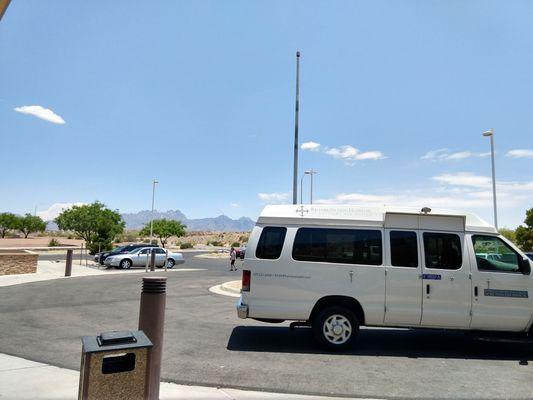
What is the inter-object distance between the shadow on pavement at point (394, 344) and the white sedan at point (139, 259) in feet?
61.9

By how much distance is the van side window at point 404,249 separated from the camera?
22.9 feet

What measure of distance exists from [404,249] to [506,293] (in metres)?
1.83

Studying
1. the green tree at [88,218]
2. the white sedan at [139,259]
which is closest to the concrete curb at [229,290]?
the white sedan at [139,259]

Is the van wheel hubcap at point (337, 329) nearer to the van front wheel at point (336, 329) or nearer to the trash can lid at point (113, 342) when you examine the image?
the van front wheel at point (336, 329)

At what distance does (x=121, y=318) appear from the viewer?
9.62 metres

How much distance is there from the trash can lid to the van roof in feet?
12.8

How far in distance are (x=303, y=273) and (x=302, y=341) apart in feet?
5.22

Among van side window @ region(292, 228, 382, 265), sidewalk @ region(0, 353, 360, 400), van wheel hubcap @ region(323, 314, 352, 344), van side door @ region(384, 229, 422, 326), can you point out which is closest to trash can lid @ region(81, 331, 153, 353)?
sidewalk @ region(0, 353, 360, 400)

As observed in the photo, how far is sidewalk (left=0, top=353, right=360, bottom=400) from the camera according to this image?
15.4ft

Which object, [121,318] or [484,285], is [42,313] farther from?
[484,285]

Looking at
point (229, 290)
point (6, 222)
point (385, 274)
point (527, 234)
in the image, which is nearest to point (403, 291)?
point (385, 274)

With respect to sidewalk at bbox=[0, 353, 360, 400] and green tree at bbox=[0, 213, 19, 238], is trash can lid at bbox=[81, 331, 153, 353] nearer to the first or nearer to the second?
sidewalk at bbox=[0, 353, 360, 400]

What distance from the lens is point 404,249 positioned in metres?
7.04

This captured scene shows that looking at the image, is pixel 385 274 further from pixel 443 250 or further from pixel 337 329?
pixel 337 329
